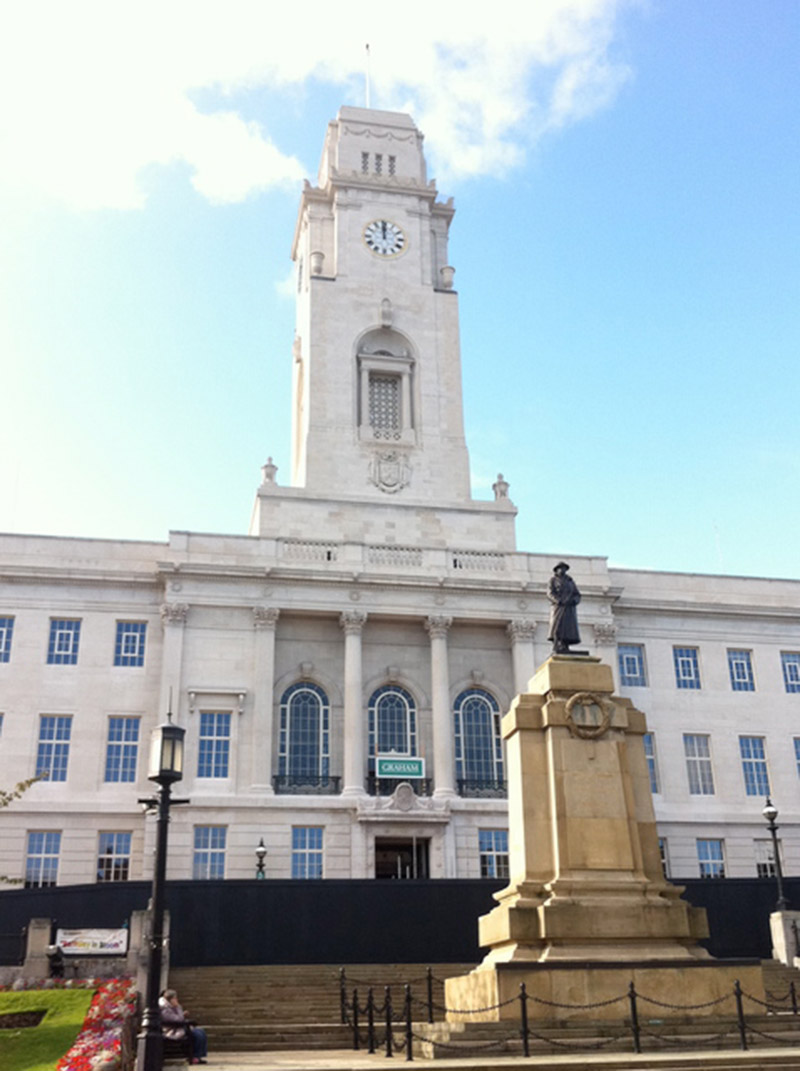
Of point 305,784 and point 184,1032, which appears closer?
point 184,1032

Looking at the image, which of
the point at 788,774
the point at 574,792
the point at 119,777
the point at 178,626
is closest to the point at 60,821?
the point at 119,777

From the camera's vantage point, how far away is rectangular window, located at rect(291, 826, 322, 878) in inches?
1640

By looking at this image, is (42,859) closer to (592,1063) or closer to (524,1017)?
(524,1017)

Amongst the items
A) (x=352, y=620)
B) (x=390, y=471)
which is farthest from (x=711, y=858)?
(x=390, y=471)

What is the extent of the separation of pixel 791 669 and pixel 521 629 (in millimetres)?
13940

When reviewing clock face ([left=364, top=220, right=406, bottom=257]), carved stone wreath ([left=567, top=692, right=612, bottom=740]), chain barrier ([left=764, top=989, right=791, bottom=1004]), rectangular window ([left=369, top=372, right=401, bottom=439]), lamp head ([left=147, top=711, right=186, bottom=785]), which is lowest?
chain barrier ([left=764, top=989, right=791, bottom=1004])

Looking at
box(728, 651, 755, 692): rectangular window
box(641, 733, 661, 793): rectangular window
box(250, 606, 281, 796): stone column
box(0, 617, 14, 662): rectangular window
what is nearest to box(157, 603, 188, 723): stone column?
box(250, 606, 281, 796): stone column

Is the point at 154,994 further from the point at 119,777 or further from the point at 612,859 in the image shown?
the point at 119,777

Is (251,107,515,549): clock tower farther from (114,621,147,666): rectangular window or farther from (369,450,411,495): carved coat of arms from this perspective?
(114,621,147,666): rectangular window

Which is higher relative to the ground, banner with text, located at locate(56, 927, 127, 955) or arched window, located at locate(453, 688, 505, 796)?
arched window, located at locate(453, 688, 505, 796)

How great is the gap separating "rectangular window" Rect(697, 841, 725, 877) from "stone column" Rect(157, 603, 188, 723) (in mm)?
22614

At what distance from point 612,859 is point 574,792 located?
1336mm

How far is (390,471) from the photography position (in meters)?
51.0

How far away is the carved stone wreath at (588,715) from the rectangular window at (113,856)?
2633cm
